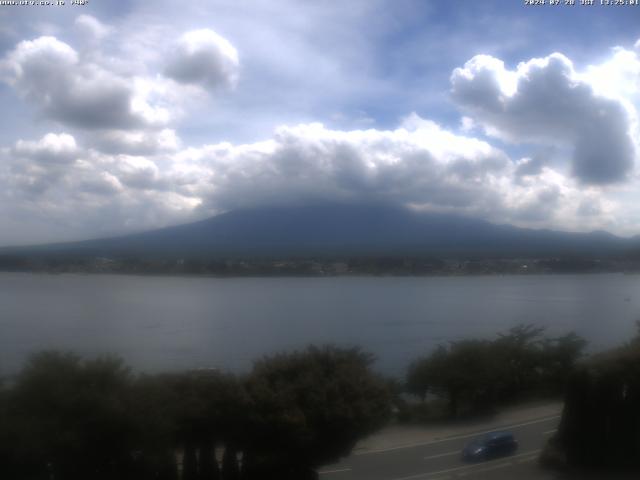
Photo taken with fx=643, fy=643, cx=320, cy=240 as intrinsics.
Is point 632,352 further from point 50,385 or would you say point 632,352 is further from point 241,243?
point 241,243

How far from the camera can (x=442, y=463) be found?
8641 millimetres

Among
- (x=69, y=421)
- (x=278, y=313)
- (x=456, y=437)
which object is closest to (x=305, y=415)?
(x=456, y=437)

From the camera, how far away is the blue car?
28.6 feet

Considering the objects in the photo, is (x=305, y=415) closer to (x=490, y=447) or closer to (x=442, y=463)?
(x=442, y=463)

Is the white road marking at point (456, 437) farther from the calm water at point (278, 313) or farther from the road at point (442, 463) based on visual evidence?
the calm water at point (278, 313)

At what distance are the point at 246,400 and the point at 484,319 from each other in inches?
564

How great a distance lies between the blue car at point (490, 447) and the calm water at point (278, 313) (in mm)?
3931

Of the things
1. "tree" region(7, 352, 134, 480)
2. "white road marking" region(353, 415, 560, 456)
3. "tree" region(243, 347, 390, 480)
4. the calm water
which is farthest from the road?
the calm water

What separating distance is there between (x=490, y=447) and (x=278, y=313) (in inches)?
587

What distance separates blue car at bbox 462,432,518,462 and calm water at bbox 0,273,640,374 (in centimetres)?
393

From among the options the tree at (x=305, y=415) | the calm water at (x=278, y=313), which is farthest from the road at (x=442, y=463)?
the calm water at (x=278, y=313)

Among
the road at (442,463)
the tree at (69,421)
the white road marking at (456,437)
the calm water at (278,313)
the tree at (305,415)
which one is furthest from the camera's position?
the calm water at (278,313)

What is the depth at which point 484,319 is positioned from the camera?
21.5 m

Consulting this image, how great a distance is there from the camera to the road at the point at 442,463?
831 cm
